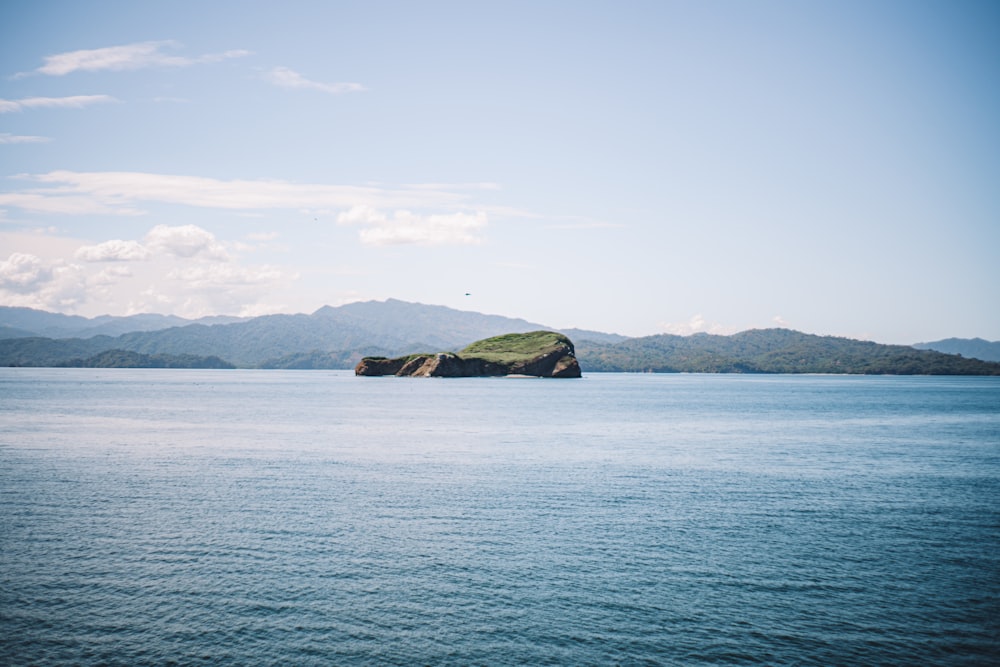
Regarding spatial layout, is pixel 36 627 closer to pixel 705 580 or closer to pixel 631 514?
pixel 705 580

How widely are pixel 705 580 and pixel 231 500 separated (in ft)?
100

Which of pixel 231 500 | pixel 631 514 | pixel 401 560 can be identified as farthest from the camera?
pixel 231 500

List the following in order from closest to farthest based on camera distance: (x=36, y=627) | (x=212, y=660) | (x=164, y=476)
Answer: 1. (x=212, y=660)
2. (x=36, y=627)
3. (x=164, y=476)

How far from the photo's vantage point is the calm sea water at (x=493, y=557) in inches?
898

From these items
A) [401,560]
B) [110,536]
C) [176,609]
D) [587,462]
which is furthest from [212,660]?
[587,462]

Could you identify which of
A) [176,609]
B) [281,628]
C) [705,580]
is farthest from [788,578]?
[176,609]

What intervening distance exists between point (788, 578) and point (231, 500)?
1322 inches

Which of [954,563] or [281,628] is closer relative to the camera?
[281,628]

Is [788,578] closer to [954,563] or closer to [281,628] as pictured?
[954,563]

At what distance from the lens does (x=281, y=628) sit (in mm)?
23844

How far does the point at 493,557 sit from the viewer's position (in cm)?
3197

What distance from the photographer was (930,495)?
48625 mm

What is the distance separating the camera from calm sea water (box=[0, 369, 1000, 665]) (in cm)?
2280

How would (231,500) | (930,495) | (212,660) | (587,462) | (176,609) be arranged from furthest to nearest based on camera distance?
(587,462) → (930,495) → (231,500) → (176,609) → (212,660)
